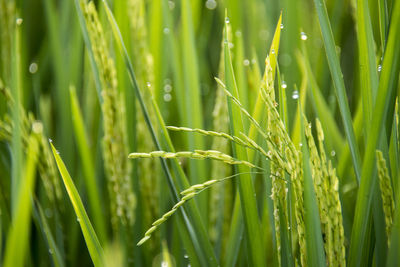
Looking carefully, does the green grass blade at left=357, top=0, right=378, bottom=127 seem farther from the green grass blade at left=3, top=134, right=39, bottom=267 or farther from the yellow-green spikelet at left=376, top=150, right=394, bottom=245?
the green grass blade at left=3, top=134, right=39, bottom=267

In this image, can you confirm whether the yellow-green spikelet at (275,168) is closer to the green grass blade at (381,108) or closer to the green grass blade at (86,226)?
the green grass blade at (381,108)

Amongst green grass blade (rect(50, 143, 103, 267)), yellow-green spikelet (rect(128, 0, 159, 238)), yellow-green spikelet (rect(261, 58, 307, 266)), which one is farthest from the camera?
yellow-green spikelet (rect(128, 0, 159, 238))

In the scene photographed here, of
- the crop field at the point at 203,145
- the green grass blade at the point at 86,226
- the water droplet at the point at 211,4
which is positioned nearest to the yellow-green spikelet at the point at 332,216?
the crop field at the point at 203,145

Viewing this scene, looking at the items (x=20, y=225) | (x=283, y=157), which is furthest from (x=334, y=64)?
(x=20, y=225)

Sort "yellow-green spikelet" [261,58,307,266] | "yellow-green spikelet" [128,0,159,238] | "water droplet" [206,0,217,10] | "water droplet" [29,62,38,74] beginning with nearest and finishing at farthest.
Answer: "yellow-green spikelet" [261,58,307,266]
"yellow-green spikelet" [128,0,159,238]
"water droplet" [29,62,38,74]
"water droplet" [206,0,217,10]

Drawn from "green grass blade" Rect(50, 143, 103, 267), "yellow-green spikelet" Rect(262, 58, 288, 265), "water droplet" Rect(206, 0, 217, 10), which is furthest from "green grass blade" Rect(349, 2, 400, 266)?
"water droplet" Rect(206, 0, 217, 10)

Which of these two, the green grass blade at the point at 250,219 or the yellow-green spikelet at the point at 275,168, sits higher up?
the yellow-green spikelet at the point at 275,168

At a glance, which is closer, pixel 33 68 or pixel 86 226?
pixel 86 226

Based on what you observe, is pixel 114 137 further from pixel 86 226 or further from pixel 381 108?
pixel 381 108
